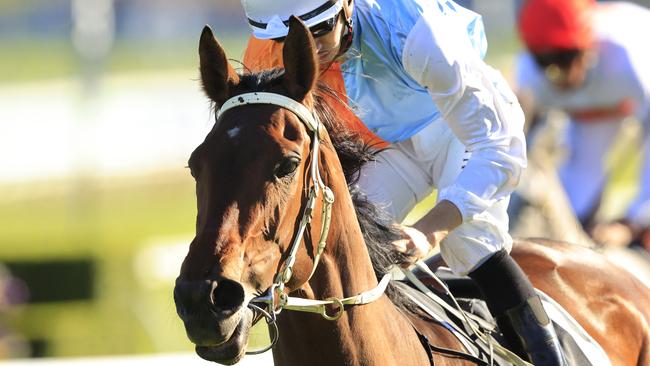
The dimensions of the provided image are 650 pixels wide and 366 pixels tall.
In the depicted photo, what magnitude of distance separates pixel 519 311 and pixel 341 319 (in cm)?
83

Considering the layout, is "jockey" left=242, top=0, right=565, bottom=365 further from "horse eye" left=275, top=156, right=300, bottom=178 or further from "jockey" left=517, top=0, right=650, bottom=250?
"jockey" left=517, top=0, right=650, bottom=250

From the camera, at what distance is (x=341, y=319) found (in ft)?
8.53

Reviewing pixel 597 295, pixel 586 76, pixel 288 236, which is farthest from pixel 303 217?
pixel 586 76

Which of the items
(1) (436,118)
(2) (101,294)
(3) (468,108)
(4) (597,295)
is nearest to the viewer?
(3) (468,108)

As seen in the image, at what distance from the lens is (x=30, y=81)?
2531cm

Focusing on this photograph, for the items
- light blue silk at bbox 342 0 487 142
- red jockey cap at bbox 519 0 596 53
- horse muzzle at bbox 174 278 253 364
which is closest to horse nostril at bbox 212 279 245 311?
horse muzzle at bbox 174 278 253 364

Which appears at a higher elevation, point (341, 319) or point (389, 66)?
point (389, 66)

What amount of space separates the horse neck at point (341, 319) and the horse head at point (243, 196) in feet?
0.33

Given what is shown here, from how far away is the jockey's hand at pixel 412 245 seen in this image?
9.14 feet

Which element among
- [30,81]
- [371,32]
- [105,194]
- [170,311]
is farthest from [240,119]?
[30,81]

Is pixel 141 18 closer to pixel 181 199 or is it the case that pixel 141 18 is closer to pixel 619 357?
pixel 181 199

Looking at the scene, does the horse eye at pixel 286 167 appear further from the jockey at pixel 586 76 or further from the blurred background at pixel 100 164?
the jockey at pixel 586 76

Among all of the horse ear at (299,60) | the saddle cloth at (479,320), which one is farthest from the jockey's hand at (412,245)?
the horse ear at (299,60)

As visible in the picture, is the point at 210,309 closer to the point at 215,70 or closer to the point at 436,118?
the point at 215,70
